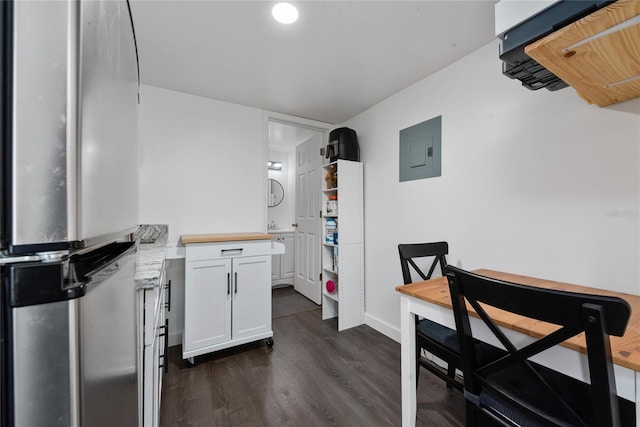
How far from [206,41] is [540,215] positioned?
231 cm

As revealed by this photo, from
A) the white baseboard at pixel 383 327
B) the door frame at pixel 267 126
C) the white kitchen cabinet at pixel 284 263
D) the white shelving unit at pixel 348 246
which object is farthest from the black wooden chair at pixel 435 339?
the white kitchen cabinet at pixel 284 263

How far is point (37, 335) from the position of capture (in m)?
0.30

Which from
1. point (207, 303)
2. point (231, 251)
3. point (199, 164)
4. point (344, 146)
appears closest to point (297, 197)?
point (344, 146)

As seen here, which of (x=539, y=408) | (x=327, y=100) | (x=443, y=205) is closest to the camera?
(x=539, y=408)

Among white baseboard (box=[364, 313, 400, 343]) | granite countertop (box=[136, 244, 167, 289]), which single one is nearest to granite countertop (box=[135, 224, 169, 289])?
granite countertop (box=[136, 244, 167, 289])

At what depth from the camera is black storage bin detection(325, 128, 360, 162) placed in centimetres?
271

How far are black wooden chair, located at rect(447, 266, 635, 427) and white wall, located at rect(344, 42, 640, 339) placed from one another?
2.20 feet

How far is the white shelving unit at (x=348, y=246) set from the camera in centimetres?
264

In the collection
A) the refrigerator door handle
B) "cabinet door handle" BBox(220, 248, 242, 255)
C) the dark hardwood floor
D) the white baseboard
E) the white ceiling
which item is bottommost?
the dark hardwood floor

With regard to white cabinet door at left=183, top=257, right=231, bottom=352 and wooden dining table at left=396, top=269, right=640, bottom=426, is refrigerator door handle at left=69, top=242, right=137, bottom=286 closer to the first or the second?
wooden dining table at left=396, top=269, right=640, bottom=426

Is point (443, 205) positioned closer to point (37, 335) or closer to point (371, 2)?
point (371, 2)

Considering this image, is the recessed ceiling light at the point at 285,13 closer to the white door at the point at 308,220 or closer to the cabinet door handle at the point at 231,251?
the cabinet door handle at the point at 231,251

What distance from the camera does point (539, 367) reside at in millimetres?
1123

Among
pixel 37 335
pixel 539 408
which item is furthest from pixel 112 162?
pixel 539 408
